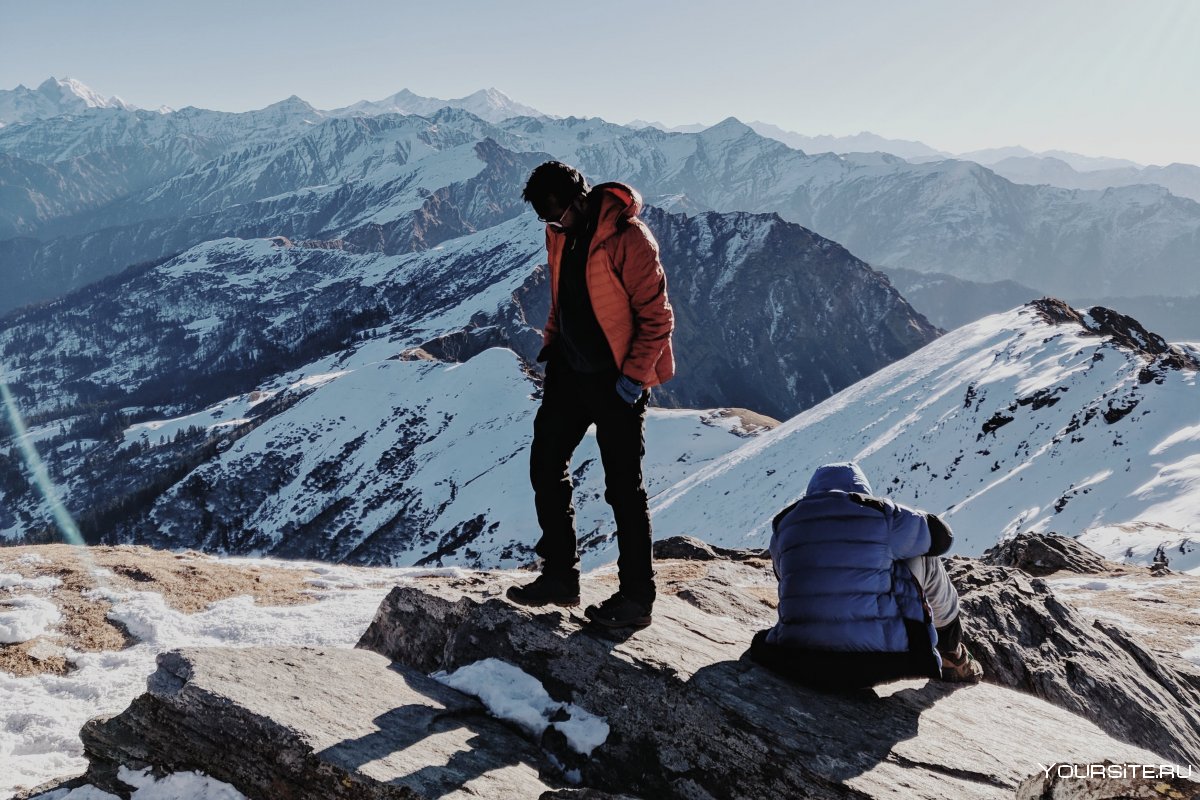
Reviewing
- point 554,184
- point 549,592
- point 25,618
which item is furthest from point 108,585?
point 554,184

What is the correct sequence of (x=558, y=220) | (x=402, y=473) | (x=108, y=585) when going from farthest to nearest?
(x=402, y=473), (x=108, y=585), (x=558, y=220)

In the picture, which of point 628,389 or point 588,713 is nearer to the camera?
point 588,713

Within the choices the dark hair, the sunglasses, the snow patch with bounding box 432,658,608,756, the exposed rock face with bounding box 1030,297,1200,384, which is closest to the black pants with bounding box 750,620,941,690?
the snow patch with bounding box 432,658,608,756

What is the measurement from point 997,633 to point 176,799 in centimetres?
798

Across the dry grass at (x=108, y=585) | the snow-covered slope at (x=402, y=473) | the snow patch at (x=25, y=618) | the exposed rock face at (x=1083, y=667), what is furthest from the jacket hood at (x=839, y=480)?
the snow-covered slope at (x=402, y=473)

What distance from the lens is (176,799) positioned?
15.1ft

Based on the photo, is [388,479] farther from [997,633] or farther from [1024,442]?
[997,633]

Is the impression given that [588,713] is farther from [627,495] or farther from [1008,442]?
[1008,442]

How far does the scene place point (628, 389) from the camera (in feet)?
19.7

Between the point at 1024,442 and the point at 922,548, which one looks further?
the point at 1024,442

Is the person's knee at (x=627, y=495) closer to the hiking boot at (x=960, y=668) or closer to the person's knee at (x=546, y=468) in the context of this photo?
the person's knee at (x=546, y=468)

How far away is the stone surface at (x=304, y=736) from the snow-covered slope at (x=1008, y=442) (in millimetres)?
29797

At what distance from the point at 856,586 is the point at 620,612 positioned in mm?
2088

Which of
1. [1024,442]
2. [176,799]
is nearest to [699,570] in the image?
[176,799]
